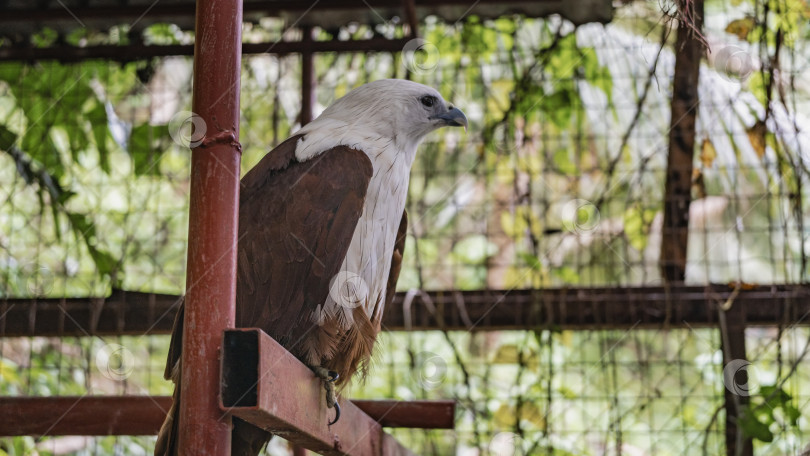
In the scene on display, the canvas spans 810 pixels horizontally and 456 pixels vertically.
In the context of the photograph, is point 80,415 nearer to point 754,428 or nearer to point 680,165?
point 754,428

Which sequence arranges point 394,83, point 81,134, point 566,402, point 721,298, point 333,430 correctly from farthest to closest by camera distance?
1. point 566,402
2. point 81,134
3. point 721,298
4. point 394,83
5. point 333,430

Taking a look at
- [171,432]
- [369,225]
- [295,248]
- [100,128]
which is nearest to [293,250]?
[295,248]

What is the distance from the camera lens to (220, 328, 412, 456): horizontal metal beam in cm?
132

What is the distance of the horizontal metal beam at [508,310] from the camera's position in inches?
125

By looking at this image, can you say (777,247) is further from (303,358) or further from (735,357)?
(303,358)

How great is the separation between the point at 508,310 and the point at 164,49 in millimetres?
1708

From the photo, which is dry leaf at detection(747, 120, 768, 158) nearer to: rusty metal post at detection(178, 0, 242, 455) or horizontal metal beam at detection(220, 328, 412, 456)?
horizontal metal beam at detection(220, 328, 412, 456)

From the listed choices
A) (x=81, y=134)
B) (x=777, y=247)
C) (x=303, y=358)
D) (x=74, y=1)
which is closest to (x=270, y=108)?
(x=81, y=134)

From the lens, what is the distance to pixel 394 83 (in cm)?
285

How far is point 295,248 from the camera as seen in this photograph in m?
2.15

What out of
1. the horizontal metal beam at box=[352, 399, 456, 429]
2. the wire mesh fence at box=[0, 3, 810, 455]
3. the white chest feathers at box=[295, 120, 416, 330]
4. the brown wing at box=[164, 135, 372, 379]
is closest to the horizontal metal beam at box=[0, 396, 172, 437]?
the brown wing at box=[164, 135, 372, 379]

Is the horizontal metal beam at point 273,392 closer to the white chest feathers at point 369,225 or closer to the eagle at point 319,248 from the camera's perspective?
the eagle at point 319,248

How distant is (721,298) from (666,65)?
148cm

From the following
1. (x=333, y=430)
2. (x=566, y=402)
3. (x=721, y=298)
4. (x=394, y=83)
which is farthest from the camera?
(x=566, y=402)
